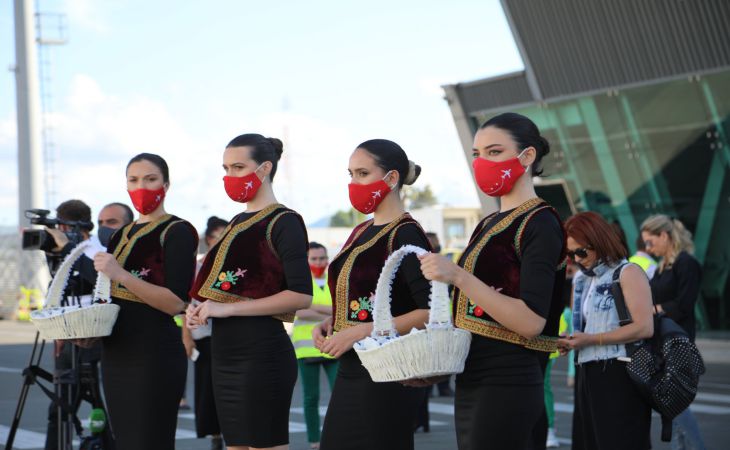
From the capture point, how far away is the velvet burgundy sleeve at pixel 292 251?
5641 millimetres

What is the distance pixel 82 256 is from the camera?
24.6 feet

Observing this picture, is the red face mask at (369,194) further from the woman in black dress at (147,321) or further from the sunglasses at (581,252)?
the sunglasses at (581,252)

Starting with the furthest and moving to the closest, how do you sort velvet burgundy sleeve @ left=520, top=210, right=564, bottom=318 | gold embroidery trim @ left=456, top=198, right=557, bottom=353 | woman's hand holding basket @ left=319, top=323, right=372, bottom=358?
woman's hand holding basket @ left=319, top=323, right=372, bottom=358, gold embroidery trim @ left=456, top=198, right=557, bottom=353, velvet burgundy sleeve @ left=520, top=210, right=564, bottom=318

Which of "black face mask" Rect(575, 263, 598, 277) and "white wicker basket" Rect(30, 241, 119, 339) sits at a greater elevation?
"black face mask" Rect(575, 263, 598, 277)

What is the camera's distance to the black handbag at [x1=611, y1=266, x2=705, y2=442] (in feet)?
20.1

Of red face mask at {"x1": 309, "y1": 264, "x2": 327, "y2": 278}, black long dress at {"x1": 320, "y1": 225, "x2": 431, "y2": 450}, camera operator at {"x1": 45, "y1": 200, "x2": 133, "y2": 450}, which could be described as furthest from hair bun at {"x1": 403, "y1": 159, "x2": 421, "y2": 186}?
red face mask at {"x1": 309, "y1": 264, "x2": 327, "y2": 278}

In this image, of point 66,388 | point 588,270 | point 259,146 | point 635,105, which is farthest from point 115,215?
point 635,105

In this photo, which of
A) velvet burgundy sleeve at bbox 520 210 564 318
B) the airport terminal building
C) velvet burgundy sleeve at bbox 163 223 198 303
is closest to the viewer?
velvet burgundy sleeve at bbox 520 210 564 318

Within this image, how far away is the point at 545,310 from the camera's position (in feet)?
14.1

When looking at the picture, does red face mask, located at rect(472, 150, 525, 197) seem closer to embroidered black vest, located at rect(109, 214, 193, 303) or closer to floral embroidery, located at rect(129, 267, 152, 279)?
embroidered black vest, located at rect(109, 214, 193, 303)

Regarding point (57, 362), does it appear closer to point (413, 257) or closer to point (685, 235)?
point (413, 257)

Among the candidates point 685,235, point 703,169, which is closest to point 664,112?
point 703,169

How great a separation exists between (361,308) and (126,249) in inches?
68.4

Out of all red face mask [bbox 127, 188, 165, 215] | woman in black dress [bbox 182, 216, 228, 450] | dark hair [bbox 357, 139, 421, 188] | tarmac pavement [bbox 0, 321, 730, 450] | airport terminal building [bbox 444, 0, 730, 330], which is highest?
airport terminal building [bbox 444, 0, 730, 330]
